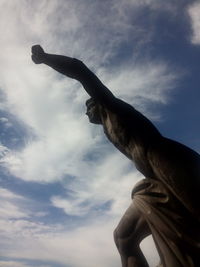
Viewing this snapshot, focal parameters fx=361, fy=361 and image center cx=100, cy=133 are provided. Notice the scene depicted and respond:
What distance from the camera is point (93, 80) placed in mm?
6094

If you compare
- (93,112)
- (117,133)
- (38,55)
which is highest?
(38,55)

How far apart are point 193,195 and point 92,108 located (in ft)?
7.68

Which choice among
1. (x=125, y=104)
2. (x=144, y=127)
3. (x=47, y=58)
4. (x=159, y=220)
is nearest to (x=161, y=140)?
(x=144, y=127)

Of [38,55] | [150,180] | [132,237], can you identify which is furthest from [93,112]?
[132,237]

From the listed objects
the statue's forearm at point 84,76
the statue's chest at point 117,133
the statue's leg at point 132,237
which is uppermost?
the statue's forearm at point 84,76

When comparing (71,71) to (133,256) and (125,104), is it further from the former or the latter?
(133,256)

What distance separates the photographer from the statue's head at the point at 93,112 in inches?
249

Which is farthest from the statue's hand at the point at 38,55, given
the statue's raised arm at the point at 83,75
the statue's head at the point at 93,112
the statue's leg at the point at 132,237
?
the statue's leg at the point at 132,237

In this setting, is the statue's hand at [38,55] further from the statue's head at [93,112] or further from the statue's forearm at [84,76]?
the statue's head at [93,112]

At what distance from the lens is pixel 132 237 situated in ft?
18.3

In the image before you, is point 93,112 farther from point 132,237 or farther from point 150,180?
point 132,237

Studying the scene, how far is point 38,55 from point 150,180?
9.38 feet

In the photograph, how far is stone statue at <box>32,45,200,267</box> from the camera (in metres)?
5.07

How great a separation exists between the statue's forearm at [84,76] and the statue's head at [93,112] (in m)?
0.25
